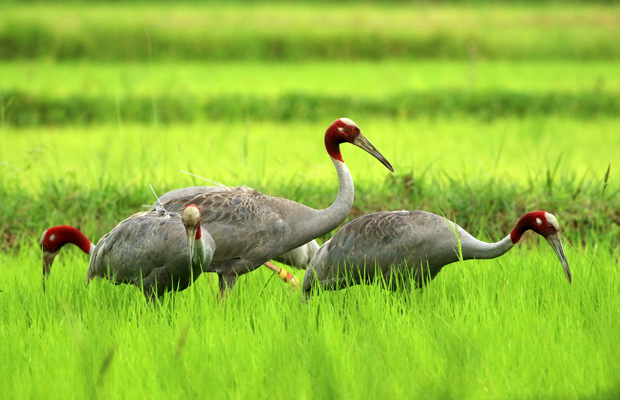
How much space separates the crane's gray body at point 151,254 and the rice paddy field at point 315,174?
116mm

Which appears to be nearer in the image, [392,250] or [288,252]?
[392,250]

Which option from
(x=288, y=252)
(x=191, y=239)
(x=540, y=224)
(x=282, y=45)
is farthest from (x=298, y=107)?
(x=191, y=239)

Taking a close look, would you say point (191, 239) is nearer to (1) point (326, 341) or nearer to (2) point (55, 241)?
(1) point (326, 341)

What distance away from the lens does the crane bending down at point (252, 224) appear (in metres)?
4.49

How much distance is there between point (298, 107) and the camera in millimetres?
10742

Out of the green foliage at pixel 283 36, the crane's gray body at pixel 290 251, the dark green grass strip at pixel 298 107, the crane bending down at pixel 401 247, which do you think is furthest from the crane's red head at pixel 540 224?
the green foliage at pixel 283 36

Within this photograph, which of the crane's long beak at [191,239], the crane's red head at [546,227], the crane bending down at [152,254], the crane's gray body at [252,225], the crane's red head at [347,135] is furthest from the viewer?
the crane's red head at [347,135]

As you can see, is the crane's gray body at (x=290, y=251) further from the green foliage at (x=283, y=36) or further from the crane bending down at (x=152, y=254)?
the green foliage at (x=283, y=36)

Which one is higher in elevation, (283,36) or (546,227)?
(283,36)

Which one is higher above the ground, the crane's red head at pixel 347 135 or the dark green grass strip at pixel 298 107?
the crane's red head at pixel 347 135

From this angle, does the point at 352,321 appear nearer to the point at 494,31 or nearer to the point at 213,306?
the point at 213,306

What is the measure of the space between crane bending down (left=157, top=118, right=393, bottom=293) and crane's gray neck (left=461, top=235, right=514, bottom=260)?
642mm

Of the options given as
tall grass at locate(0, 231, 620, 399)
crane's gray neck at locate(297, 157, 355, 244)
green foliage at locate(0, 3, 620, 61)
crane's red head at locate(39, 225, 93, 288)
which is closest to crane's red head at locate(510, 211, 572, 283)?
tall grass at locate(0, 231, 620, 399)

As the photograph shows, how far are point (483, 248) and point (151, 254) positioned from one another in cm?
163
